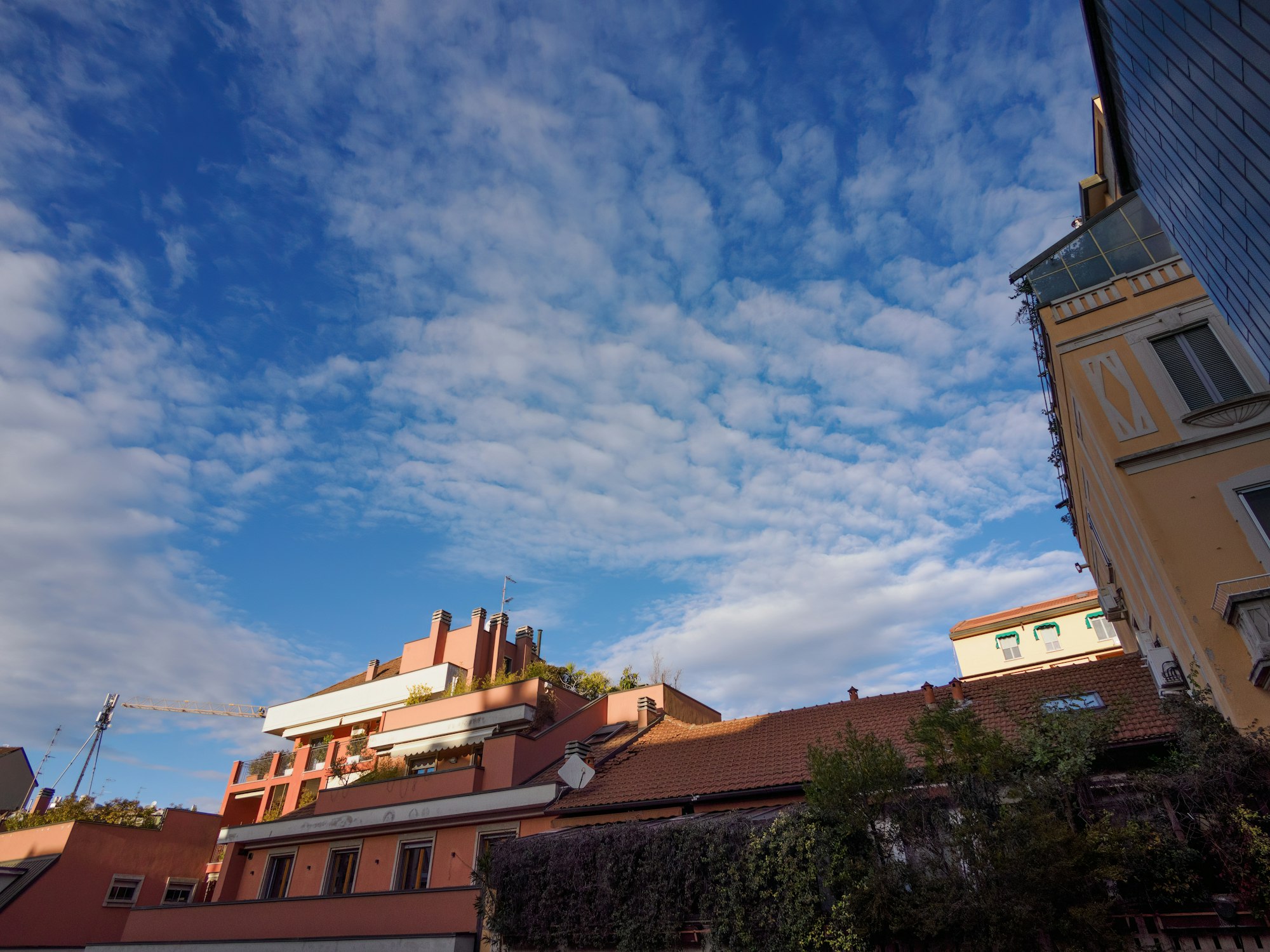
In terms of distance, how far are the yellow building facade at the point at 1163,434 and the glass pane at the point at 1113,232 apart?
23 millimetres

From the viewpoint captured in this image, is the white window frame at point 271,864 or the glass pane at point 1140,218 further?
the white window frame at point 271,864

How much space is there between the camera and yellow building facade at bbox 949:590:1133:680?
115 ft

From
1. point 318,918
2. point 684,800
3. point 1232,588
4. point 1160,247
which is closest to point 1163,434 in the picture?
point 1232,588

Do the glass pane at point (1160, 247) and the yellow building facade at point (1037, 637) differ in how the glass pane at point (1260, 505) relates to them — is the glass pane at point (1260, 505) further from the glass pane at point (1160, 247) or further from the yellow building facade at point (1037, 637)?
the yellow building facade at point (1037, 637)

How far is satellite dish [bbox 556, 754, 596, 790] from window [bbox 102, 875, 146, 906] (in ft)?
62.0

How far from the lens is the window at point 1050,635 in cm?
3584

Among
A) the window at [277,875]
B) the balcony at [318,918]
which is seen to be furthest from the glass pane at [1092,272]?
the window at [277,875]

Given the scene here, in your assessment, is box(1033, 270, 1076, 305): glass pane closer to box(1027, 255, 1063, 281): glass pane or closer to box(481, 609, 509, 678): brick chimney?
box(1027, 255, 1063, 281): glass pane

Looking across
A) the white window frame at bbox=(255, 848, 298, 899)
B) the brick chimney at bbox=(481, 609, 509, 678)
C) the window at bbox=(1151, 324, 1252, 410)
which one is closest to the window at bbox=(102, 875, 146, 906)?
the white window frame at bbox=(255, 848, 298, 899)

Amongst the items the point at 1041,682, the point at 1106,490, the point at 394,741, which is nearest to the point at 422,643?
the point at 394,741

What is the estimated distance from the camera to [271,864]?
2345 cm

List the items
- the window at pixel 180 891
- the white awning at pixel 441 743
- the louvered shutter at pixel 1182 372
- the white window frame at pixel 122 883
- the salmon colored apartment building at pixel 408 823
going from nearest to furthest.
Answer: the louvered shutter at pixel 1182 372 → the salmon colored apartment building at pixel 408 823 → the white awning at pixel 441 743 → the white window frame at pixel 122 883 → the window at pixel 180 891

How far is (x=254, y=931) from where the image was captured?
1988 cm

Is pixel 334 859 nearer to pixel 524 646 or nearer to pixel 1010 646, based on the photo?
pixel 524 646
